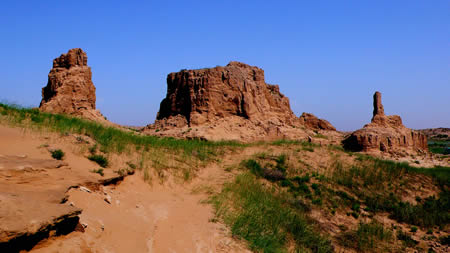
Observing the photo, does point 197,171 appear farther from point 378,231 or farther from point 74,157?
point 378,231

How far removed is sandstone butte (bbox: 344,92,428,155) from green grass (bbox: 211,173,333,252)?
11.6 metres

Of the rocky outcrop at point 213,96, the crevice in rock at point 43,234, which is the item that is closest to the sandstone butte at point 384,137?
the rocky outcrop at point 213,96

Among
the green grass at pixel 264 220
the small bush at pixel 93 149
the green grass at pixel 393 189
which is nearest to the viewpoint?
the green grass at pixel 264 220

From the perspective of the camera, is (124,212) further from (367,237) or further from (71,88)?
(71,88)

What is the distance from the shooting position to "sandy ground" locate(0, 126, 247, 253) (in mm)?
4425

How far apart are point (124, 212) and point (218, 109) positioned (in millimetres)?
14207

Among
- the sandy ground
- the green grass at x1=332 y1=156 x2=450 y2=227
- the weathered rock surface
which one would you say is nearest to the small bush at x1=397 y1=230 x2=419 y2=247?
the green grass at x1=332 y1=156 x2=450 y2=227

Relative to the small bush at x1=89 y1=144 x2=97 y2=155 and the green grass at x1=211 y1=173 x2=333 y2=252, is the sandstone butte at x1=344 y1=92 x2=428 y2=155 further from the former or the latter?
the small bush at x1=89 y1=144 x2=97 y2=155

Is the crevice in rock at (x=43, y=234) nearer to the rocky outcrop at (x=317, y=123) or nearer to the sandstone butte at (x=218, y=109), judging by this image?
the sandstone butte at (x=218, y=109)

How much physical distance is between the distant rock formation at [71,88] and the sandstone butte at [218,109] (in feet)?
14.3

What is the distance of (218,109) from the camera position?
65.4 feet

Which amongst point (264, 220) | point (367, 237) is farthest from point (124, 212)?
point (367, 237)

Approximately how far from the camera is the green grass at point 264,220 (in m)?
6.50

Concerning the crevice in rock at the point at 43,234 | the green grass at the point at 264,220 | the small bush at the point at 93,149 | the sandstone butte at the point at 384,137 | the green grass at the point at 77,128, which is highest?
the sandstone butte at the point at 384,137
